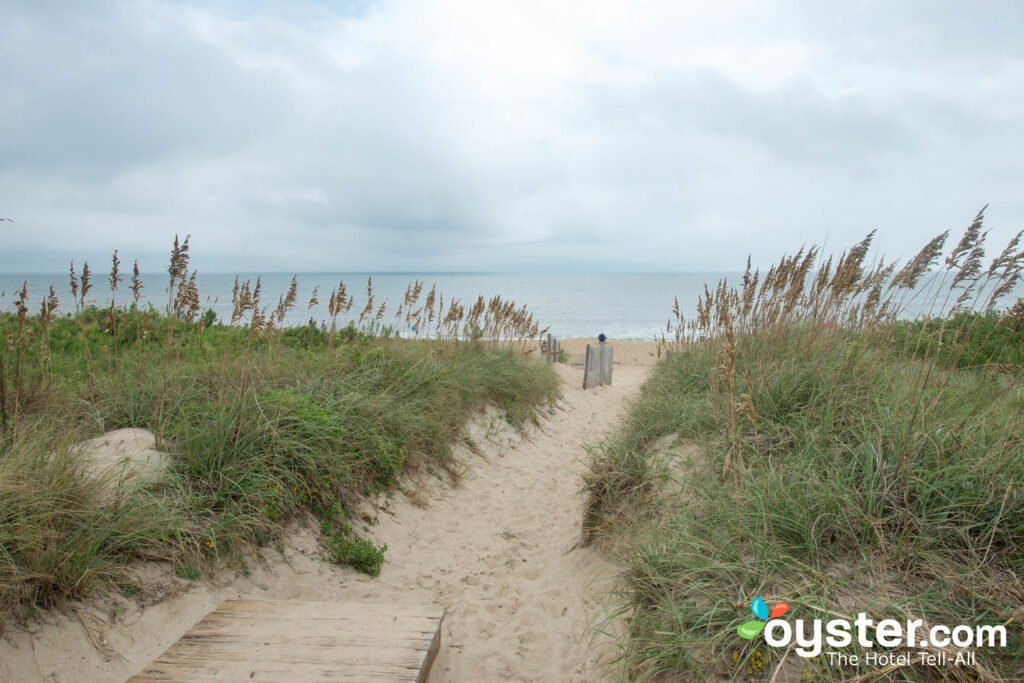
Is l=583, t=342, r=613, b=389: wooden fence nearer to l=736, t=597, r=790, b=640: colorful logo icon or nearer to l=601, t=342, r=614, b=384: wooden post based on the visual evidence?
l=601, t=342, r=614, b=384: wooden post

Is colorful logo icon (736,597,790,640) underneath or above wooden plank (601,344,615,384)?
underneath

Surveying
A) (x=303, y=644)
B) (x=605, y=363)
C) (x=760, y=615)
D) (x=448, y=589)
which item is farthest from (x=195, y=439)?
(x=605, y=363)

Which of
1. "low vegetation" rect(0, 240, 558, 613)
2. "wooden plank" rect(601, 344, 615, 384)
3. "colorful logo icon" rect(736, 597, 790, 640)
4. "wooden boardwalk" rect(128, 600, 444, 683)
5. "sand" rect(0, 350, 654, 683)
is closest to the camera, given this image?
"colorful logo icon" rect(736, 597, 790, 640)

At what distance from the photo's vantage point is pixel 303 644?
2691mm

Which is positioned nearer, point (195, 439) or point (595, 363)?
point (195, 439)

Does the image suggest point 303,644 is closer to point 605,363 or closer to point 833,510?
point 833,510

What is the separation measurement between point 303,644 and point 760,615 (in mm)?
2174

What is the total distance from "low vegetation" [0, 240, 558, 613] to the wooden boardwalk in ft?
2.28

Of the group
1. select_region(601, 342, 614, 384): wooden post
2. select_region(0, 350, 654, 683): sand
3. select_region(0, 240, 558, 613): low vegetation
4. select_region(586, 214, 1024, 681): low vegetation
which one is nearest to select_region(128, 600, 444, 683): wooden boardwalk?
select_region(0, 350, 654, 683): sand

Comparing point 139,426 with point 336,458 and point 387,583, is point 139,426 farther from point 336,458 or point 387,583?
point 387,583

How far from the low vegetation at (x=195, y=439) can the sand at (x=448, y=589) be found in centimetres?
16

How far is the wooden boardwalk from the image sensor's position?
2.47m

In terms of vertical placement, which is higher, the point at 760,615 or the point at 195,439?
the point at 195,439

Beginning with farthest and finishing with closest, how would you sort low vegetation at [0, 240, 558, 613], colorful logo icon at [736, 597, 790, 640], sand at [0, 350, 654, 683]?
1. low vegetation at [0, 240, 558, 613]
2. sand at [0, 350, 654, 683]
3. colorful logo icon at [736, 597, 790, 640]
